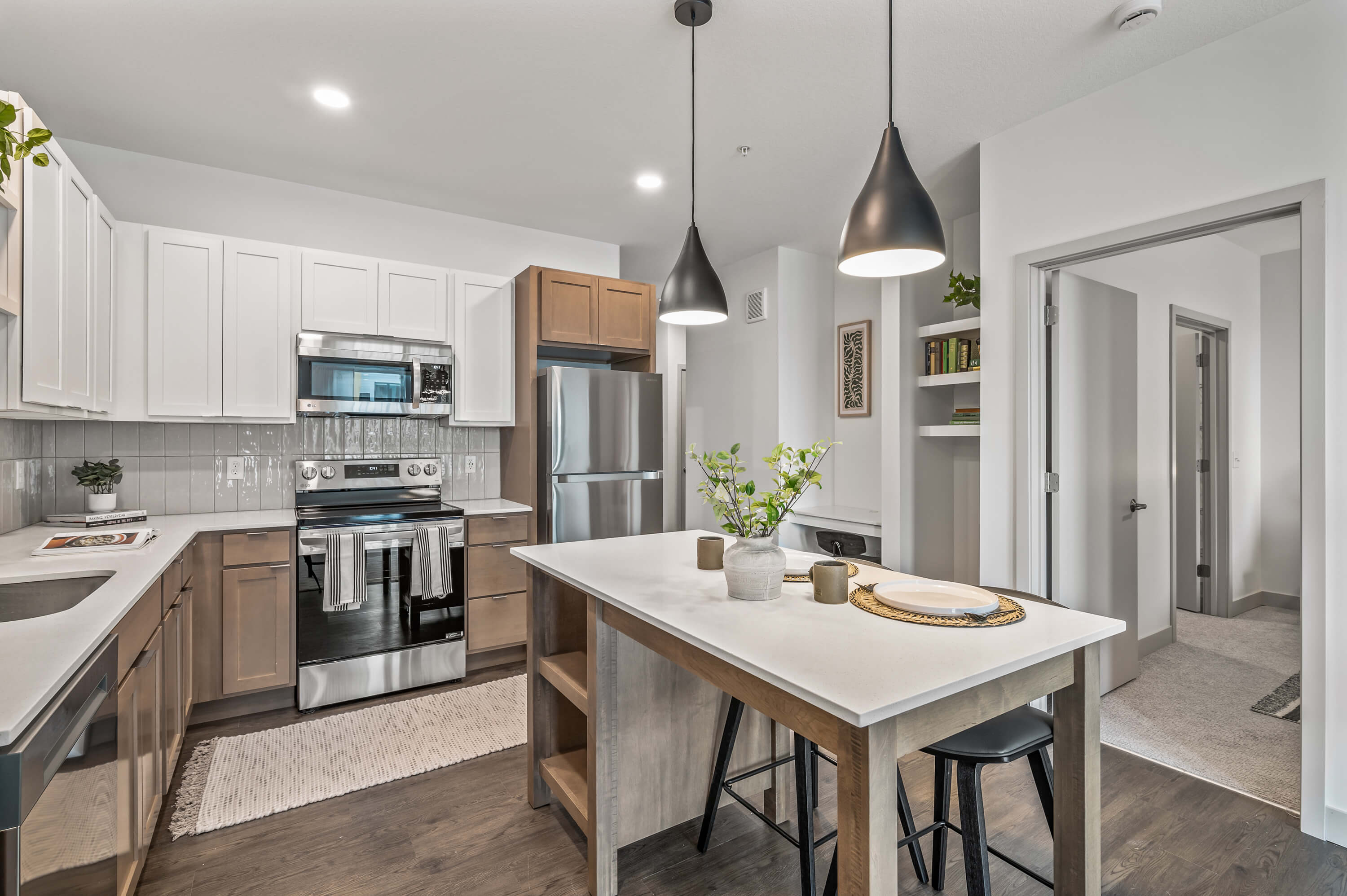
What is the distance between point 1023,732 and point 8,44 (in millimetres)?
3929

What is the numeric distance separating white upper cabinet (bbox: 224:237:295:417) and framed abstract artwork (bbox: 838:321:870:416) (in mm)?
3624

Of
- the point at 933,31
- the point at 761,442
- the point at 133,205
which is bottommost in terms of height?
the point at 761,442

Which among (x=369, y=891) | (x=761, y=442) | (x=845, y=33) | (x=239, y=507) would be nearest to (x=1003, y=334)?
(x=845, y=33)

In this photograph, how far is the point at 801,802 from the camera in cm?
157

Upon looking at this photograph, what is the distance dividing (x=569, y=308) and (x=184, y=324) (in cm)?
191

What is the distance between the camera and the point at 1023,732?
1.46m

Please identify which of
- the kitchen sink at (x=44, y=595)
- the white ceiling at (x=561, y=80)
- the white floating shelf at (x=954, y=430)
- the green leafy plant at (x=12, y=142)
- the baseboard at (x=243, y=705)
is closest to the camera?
the green leafy plant at (x=12, y=142)

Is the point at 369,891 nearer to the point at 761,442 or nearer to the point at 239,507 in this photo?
the point at 239,507

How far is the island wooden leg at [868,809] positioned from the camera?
3.25 feet

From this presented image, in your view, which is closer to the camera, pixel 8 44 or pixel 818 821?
pixel 818 821

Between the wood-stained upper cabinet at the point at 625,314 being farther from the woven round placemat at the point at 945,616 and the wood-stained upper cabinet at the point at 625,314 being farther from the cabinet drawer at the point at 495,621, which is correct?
the woven round placemat at the point at 945,616

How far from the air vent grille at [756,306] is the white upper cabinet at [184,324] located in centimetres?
333

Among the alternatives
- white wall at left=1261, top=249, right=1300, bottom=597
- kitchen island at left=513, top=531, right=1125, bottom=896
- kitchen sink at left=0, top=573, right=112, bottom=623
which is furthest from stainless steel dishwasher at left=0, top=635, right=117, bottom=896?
white wall at left=1261, top=249, right=1300, bottom=597

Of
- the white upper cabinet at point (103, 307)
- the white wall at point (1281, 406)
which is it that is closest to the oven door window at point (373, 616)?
the white upper cabinet at point (103, 307)
